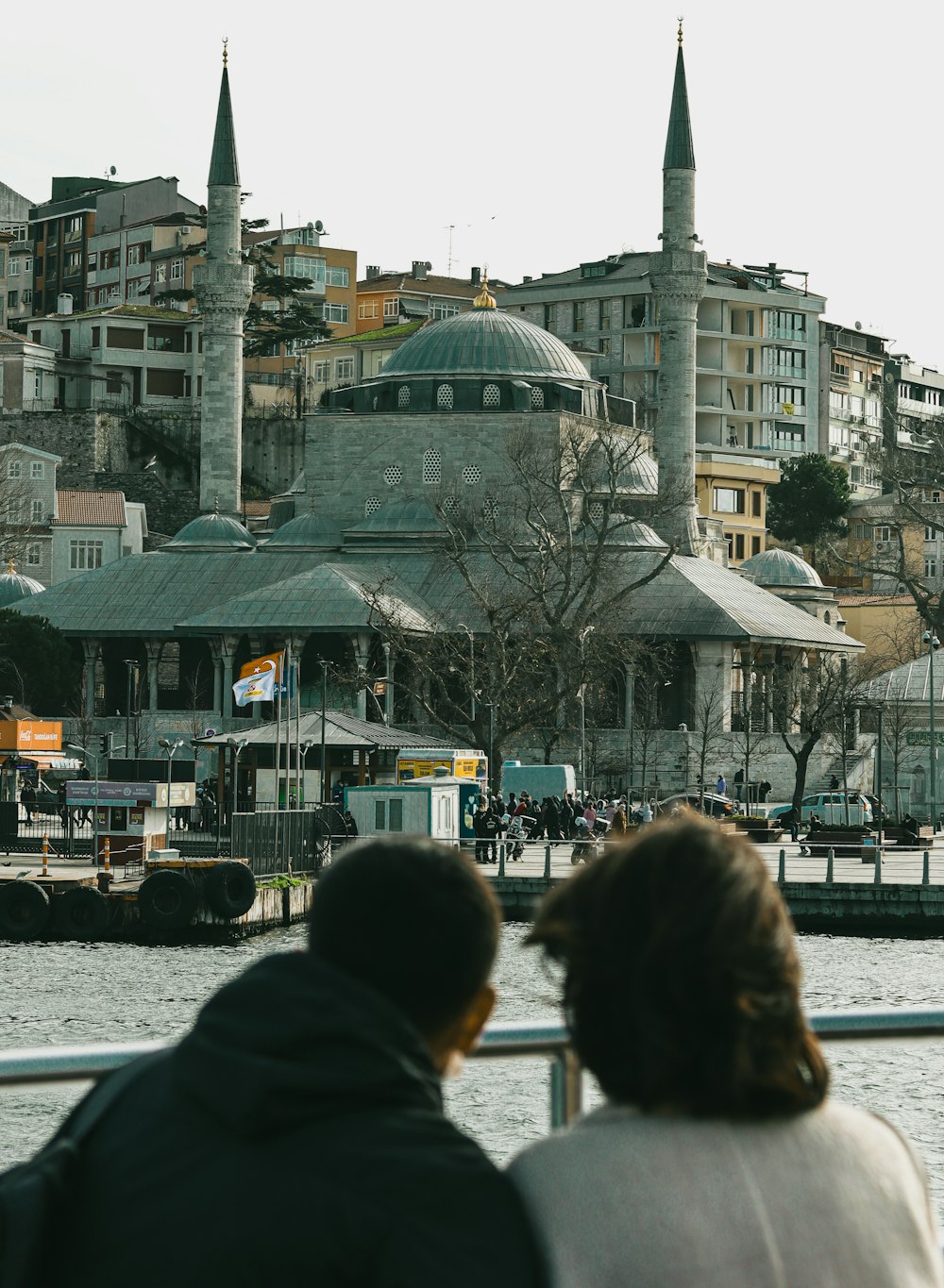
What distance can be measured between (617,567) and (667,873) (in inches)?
1988

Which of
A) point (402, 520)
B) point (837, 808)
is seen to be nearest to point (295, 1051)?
point (837, 808)

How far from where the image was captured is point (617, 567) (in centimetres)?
5256

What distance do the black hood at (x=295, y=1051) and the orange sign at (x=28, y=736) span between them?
36773 mm

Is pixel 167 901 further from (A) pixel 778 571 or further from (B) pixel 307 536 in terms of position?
(A) pixel 778 571

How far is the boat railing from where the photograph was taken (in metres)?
2.82

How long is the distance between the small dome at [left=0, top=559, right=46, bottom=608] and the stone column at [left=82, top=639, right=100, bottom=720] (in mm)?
6891

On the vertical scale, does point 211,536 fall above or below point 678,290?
below

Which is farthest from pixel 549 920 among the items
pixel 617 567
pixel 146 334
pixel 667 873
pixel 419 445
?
pixel 146 334

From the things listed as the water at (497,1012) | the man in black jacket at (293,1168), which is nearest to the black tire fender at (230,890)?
the water at (497,1012)

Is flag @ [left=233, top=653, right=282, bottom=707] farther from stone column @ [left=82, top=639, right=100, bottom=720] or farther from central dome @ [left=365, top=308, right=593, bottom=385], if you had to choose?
central dome @ [left=365, top=308, right=593, bottom=385]

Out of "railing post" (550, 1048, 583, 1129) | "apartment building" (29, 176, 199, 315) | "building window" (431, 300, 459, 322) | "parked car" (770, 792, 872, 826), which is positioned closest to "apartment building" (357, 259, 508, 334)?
"building window" (431, 300, 459, 322)

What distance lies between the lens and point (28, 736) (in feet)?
127

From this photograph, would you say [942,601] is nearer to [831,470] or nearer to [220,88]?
[220,88]

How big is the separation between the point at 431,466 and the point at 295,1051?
64.0m
